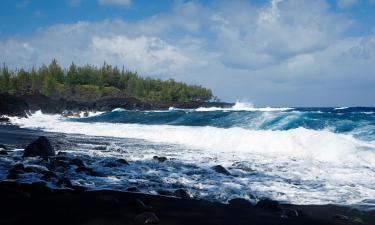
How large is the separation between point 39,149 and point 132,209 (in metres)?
6.64

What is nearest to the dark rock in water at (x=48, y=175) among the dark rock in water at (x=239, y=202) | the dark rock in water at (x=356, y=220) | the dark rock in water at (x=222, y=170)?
the dark rock in water at (x=239, y=202)

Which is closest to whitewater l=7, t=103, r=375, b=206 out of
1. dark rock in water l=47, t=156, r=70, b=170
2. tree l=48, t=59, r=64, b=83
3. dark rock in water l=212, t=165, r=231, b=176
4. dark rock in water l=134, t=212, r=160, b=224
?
dark rock in water l=212, t=165, r=231, b=176

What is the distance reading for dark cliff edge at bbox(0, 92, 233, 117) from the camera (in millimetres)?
49328

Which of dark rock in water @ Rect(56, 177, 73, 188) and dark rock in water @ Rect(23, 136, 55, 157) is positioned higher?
dark rock in water @ Rect(23, 136, 55, 157)

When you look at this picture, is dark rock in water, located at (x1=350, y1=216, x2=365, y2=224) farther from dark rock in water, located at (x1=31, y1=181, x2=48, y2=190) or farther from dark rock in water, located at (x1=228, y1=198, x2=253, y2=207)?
dark rock in water, located at (x1=31, y1=181, x2=48, y2=190)

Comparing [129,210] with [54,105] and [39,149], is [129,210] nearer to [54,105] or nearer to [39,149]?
[39,149]

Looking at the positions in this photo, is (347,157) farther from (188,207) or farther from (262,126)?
(262,126)

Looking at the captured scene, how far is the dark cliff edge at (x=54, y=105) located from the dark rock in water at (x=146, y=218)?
4552 cm

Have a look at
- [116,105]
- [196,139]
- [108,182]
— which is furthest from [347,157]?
[116,105]

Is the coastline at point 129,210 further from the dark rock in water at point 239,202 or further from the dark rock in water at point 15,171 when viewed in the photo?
the dark rock in water at point 15,171

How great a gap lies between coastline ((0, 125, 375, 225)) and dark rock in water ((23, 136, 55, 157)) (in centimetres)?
394

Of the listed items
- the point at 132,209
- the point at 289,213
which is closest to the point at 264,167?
the point at 289,213

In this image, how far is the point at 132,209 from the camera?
22.4ft

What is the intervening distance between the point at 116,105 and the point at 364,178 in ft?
222
